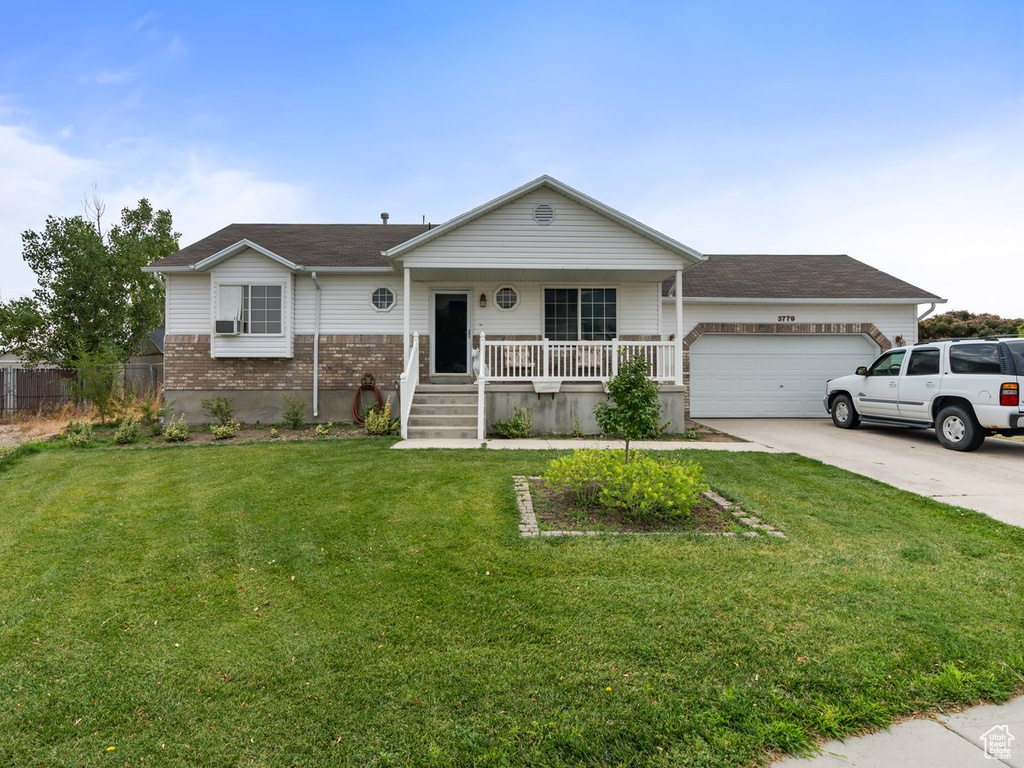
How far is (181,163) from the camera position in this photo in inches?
559

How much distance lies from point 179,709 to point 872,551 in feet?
14.9

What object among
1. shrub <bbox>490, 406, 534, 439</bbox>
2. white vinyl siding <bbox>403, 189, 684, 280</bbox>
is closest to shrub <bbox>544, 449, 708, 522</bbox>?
shrub <bbox>490, 406, 534, 439</bbox>

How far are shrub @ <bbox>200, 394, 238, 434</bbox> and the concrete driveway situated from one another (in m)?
10.8

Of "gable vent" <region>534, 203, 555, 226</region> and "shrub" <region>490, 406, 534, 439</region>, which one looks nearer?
"shrub" <region>490, 406, 534, 439</region>

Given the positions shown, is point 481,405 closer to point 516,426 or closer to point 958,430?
point 516,426

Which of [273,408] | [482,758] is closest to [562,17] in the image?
[273,408]

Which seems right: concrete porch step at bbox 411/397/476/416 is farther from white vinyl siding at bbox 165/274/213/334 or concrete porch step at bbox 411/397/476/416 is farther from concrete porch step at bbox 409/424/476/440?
white vinyl siding at bbox 165/274/213/334

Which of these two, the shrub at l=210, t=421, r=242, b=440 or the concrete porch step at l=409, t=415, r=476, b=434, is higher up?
the concrete porch step at l=409, t=415, r=476, b=434

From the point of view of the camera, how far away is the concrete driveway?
5.47 meters

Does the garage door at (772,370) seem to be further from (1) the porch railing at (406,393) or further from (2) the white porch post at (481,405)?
(1) the porch railing at (406,393)

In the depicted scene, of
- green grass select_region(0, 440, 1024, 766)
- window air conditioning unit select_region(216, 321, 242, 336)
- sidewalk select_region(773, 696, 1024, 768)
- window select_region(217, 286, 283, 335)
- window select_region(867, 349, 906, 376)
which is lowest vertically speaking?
sidewalk select_region(773, 696, 1024, 768)

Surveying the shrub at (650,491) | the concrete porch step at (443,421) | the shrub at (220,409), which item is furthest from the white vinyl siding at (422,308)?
the shrub at (650,491)

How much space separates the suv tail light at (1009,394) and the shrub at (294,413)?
12.7m

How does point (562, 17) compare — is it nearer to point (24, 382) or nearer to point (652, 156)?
point (652, 156)
